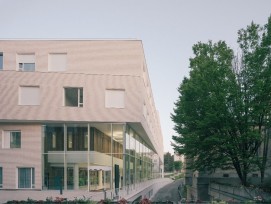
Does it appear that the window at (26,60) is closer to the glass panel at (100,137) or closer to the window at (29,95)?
the window at (29,95)

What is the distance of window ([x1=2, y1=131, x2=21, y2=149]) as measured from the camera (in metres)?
31.7

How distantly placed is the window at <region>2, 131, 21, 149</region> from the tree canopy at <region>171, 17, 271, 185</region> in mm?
13408

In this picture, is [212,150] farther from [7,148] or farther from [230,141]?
[7,148]

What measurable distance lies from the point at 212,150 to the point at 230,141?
2829 mm

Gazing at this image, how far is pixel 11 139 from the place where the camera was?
3178 cm

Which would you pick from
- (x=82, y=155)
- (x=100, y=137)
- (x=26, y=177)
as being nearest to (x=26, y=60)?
(x=100, y=137)

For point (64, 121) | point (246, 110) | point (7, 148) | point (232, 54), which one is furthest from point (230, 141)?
point (7, 148)

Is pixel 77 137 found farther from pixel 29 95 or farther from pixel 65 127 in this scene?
pixel 29 95

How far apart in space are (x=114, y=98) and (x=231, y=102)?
909cm

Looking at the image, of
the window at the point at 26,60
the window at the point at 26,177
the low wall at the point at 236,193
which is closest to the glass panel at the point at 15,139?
the window at the point at 26,177

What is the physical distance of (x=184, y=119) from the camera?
32031 millimetres

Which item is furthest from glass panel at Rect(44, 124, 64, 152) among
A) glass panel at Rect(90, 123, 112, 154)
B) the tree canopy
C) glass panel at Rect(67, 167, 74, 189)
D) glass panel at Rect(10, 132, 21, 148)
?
the tree canopy

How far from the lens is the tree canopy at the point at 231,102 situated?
91.1ft

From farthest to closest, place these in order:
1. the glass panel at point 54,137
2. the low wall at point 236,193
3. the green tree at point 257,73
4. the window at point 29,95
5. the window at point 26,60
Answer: the window at point 26,60 → the glass panel at point 54,137 → the window at point 29,95 → the green tree at point 257,73 → the low wall at point 236,193
